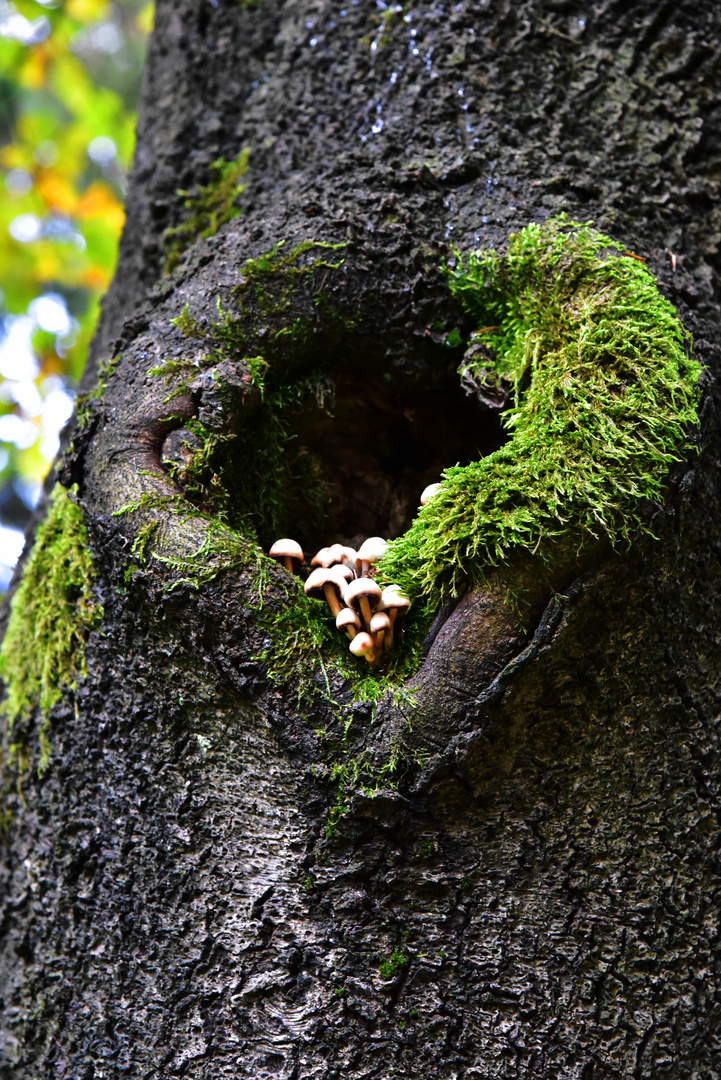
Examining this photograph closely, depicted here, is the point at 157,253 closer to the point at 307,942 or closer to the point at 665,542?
the point at 665,542

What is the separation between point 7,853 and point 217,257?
1753 mm

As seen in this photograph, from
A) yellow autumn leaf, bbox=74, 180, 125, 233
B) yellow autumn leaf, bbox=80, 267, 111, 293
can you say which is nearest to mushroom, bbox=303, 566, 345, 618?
yellow autumn leaf, bbox=74, 180, 125, 233

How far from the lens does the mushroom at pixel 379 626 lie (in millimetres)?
1694

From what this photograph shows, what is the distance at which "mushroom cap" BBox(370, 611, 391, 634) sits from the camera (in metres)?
1.69

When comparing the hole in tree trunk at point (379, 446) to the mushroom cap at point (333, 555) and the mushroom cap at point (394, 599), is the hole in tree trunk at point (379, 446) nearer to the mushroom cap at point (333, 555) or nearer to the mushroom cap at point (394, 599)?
the mushroom cap at point (333, 555)

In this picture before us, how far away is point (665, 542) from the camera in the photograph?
1.65 meters

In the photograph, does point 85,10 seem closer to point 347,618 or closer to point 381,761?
point 347,618

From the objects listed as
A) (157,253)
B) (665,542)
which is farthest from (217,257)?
(665,542)

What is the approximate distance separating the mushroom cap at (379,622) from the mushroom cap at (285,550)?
0.35 m

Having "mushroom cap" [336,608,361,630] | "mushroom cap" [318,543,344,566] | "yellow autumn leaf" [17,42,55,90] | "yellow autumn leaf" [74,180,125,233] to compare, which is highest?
"yellow autumn leaf" [17,42,55,90]

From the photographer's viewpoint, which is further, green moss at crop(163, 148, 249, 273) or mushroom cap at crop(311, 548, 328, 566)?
green moss at crop(163, 148, 249, 273)

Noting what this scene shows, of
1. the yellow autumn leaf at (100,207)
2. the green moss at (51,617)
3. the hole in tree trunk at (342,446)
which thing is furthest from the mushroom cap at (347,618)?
A: the yellow autumn leaf at (100,207)

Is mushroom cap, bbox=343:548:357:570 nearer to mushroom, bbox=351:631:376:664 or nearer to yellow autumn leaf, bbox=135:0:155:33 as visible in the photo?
mushroom, bbox=351:631:376:664

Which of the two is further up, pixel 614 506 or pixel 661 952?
pixel 614 506
